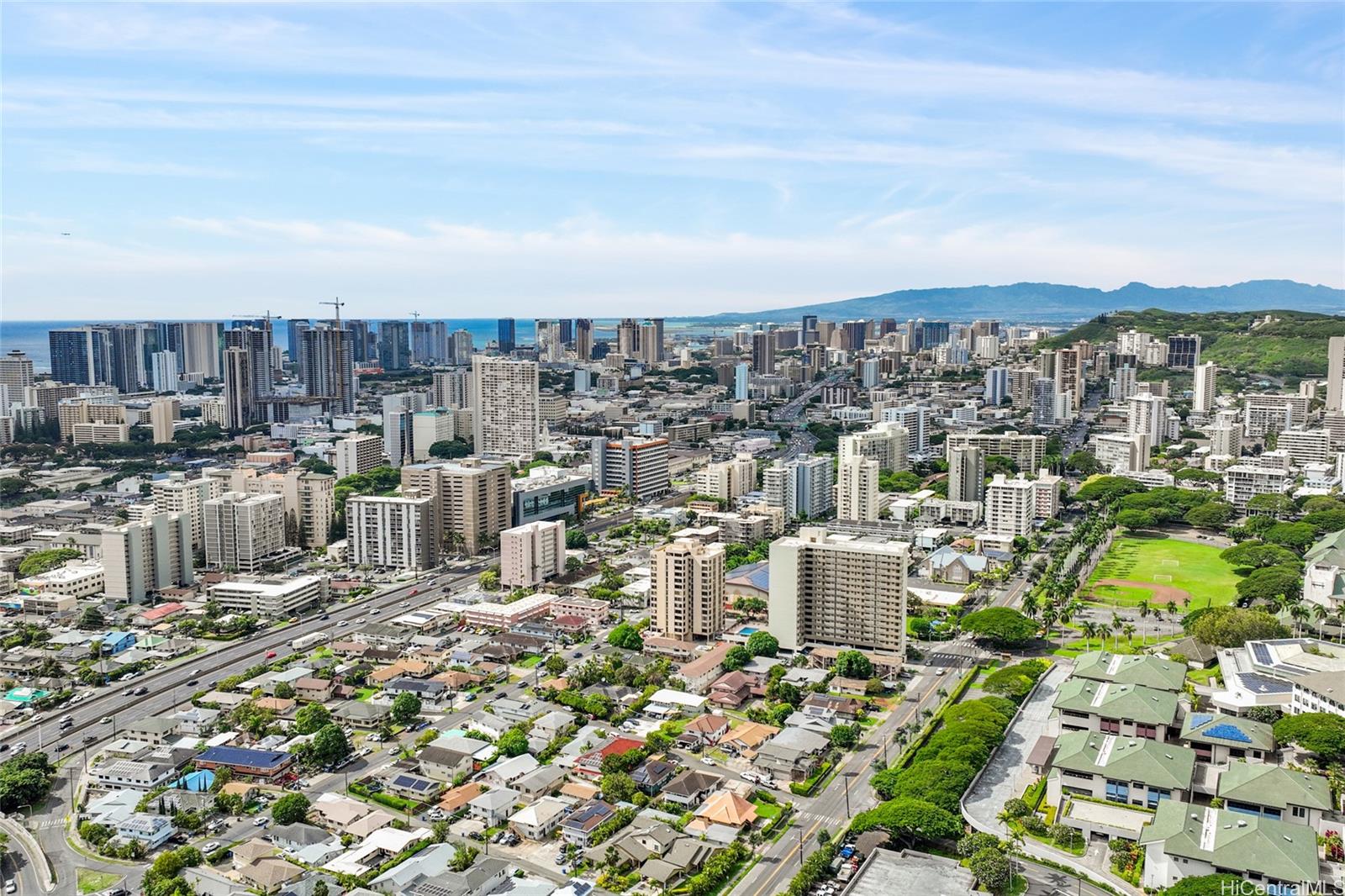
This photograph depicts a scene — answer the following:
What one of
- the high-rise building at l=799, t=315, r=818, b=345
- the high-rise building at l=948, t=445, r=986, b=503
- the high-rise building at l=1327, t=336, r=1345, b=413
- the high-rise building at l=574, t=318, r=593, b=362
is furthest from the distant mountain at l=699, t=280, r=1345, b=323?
the high-rise building at l=948, t=445, r=986, b=503

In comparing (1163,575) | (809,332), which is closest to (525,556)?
(1163,575)

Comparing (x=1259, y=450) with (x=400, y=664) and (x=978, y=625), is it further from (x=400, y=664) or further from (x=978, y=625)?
(x=400, y=664)

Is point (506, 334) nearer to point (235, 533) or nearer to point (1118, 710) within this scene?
point (235, 533)

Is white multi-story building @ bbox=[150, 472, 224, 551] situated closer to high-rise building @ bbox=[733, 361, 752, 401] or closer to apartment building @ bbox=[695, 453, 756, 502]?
apartment building @ bbox=[695, 453, 756, 502]

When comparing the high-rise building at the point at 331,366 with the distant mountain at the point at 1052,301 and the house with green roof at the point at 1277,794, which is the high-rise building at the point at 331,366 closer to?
the house with green roof at the point at 1277,794

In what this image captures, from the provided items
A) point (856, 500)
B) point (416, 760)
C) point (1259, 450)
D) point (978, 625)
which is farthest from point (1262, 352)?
point (416, 760)
